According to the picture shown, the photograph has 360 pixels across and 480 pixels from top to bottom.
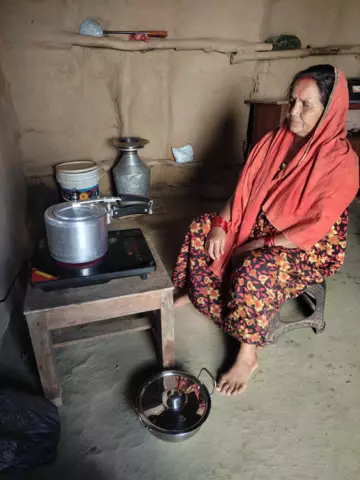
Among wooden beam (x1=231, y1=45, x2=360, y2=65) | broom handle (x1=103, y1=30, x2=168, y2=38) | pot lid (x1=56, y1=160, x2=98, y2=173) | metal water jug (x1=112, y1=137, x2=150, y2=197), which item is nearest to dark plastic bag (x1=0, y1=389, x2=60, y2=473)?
pot lid (x1=56, y1=160, x2=98, y2=173)

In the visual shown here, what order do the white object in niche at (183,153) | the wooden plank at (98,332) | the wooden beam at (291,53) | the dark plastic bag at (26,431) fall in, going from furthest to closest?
the white object in niche at (183,153), the wooden beam at (291,53), the wooden plank at (98,332), the dark plastic bag at (26,431)

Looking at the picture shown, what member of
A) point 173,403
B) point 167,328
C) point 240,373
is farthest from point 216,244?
point 173,403

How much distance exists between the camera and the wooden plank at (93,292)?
1.02 m

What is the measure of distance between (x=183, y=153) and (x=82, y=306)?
7.21 ft

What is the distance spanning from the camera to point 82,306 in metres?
1.04

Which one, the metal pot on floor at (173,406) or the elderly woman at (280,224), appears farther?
the elderly woman at (280,224)

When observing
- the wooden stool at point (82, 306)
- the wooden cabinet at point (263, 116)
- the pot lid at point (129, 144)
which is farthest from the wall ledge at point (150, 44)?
the wooden stool at point (82, 306)

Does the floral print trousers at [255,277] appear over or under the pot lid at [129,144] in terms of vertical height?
under

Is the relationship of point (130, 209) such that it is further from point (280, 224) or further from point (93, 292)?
point (280, 224)

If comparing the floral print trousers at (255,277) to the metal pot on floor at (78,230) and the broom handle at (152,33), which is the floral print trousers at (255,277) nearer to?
the metal pot on floor at (78,230)

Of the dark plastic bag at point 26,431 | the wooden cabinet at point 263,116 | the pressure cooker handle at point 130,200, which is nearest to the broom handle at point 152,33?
the wooden cabinet at point 263,116

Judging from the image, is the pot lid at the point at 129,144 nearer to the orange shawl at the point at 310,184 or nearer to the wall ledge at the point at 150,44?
the wall ledge at the point at 150,44

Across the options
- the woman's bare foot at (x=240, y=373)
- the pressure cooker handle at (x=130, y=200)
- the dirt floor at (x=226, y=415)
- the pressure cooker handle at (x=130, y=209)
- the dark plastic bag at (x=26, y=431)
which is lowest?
the dirt floor at (x=226, y=415)

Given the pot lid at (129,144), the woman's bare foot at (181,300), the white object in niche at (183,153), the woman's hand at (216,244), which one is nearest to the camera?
the woman's hand at (216,244)
